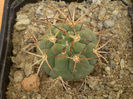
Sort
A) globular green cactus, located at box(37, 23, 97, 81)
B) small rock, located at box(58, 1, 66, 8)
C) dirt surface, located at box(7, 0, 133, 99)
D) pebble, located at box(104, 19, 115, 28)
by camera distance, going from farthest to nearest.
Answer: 1. small rock, located at box(58, 1, 66, 8)
2. pebble, located at box(104, 19, 115, 28)
3. dirt surface, located at box(7, 0, 133, 99)
4. globular green cactus, located at box(37, 23, 97, 81)

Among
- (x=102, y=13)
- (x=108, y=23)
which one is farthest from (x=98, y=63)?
(x=102, y=13)

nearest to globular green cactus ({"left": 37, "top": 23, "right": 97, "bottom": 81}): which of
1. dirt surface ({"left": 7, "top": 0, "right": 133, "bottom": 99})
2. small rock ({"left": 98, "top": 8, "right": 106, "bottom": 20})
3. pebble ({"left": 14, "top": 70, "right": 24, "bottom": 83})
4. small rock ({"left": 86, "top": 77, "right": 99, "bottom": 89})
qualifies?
dirt surface ({"left": 7, "top": 0, "right": 133, "bottom": 99})

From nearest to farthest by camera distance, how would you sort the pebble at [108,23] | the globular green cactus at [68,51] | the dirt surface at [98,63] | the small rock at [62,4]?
the globular green cactus at [68,51]
the dirt surface at [98,63]
the pebble at [108,23]
the small rock at [62,4]

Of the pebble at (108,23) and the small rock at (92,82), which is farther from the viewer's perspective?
the pebble at (108,23)

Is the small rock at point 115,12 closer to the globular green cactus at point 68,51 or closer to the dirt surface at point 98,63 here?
the dirt surface at point 98,63

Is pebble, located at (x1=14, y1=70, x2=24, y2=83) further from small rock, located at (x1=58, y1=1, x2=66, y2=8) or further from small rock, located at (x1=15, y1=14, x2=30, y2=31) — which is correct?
small rock, located at (x1=58, y1=1, x2=66, y2=8)

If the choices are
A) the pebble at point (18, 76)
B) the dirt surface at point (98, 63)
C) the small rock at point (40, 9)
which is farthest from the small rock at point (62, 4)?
the pebble at point (18, 76)

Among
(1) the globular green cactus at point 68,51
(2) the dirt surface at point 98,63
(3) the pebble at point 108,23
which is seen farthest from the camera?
(3) the pebble at point 108,23

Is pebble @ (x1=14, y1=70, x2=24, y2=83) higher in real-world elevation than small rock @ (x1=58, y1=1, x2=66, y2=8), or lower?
lower

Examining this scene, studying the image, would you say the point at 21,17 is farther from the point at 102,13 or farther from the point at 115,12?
the point at 115,12
